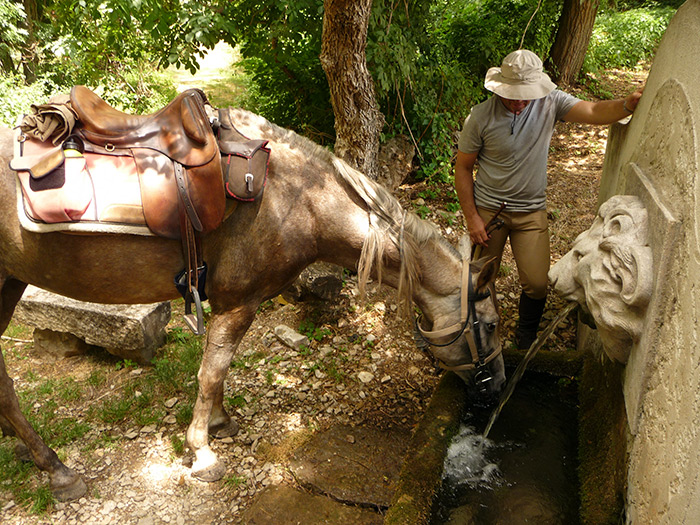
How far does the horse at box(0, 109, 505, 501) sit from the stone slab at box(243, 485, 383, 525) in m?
0.89

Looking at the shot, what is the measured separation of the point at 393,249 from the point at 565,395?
64.6 inches

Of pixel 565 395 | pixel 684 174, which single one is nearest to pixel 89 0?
pixel 684 174

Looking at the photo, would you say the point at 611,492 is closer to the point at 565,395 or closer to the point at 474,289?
the point at 565,395

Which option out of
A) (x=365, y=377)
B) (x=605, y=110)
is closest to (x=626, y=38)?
(x=605, y=110)

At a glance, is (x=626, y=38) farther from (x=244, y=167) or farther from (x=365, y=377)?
(x=244, y=167)

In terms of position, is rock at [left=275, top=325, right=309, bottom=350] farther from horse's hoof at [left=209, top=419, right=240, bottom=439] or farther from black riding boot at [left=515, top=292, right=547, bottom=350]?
black riding boot at [left=515, top=292, right=547, bottom=350]

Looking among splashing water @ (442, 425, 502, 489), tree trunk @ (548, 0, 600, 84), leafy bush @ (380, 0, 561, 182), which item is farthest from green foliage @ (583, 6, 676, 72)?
splashing water @ (442, 425, 502, 489)

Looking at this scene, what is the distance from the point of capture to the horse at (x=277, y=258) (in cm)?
258

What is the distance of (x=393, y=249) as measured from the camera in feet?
8.89

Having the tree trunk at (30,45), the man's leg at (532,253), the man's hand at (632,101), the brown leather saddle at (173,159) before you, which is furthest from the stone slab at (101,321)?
the tree trunk at (30,45)

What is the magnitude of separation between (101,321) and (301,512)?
88.5 inches

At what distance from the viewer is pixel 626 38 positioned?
1147 cm

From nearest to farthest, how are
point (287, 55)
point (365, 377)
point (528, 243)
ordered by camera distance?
1. point (528, 243)
2. point (365, 377)
3. point (287, 55)

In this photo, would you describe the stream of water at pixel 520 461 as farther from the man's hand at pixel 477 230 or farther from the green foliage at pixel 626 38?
the green foliage at pixel 626 38
